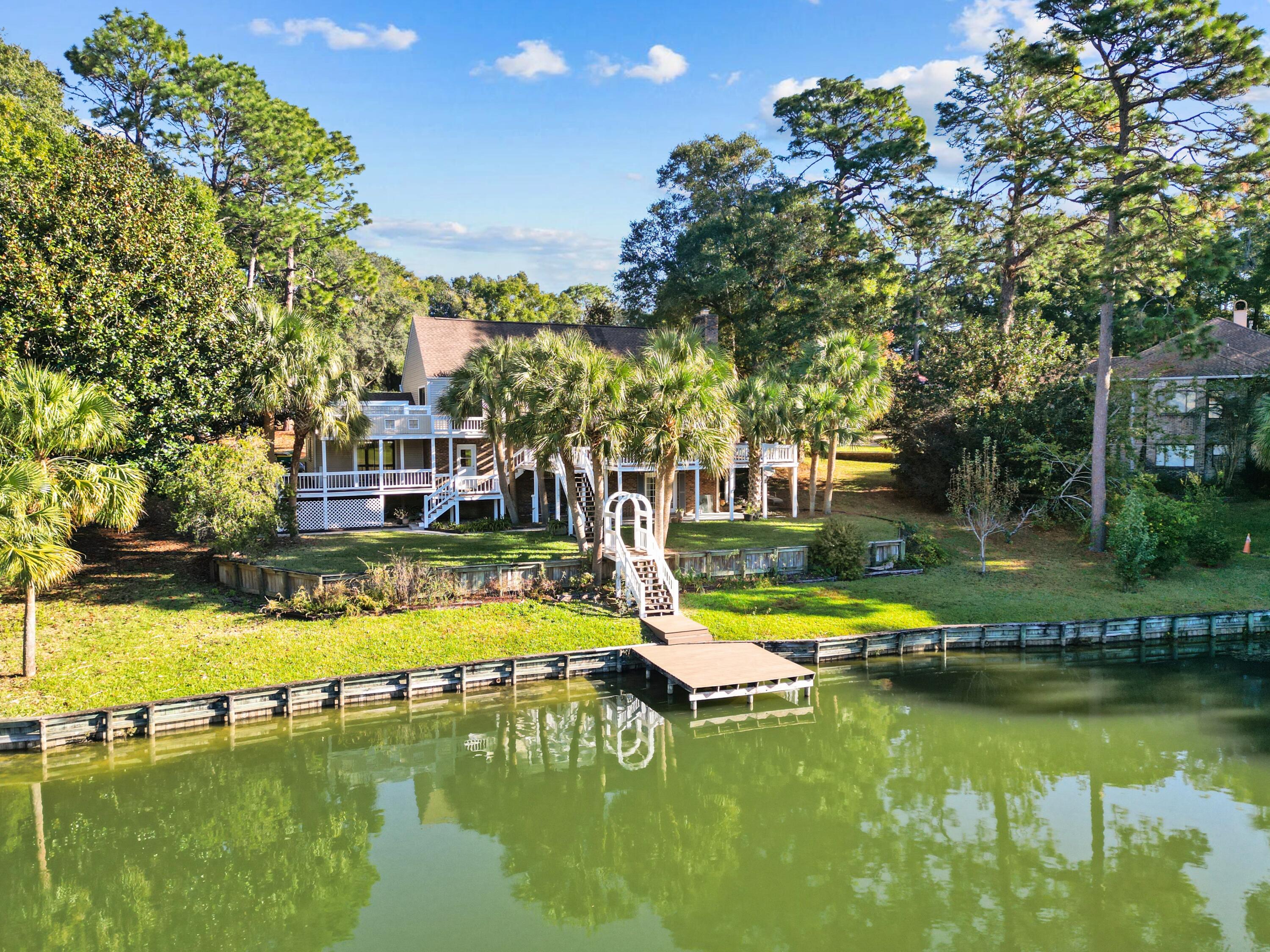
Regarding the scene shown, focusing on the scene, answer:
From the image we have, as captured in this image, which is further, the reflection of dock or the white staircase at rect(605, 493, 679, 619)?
the white staircase at rect(605, 493, 679, 619)

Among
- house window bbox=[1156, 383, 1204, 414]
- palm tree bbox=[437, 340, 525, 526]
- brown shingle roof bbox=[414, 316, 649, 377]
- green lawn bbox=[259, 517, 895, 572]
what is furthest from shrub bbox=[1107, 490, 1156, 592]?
brown shingle roof bbox=[414, 316, 649, 377]

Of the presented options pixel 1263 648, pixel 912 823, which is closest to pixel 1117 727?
pixel 912 823

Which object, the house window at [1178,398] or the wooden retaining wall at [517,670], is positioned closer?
the wooden retaining wall at [517,670]

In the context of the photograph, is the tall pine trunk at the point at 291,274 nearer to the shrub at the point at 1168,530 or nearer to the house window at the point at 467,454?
the house window at the point at 467,454

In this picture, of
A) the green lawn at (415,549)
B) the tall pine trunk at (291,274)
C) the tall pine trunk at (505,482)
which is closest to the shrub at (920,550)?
the green lawn at (415,549)

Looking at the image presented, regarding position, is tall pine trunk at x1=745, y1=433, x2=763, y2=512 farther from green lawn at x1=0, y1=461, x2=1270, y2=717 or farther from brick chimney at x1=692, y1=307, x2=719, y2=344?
brick chimney at x1=692, y1=307, x2=719, y2=344
